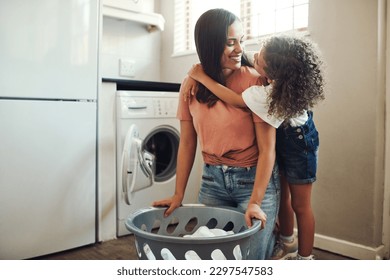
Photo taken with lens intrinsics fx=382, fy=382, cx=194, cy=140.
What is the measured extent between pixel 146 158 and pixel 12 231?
1.93 ft

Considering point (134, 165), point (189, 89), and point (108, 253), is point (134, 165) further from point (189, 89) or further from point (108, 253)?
point (189, 89)

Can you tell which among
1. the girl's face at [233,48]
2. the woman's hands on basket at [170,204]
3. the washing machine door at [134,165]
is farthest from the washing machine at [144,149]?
the girl's face at [233,48]

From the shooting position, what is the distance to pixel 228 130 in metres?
0.94

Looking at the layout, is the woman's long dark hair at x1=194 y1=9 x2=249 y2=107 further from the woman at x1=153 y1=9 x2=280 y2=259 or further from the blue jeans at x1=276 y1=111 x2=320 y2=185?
the blue jeans at x1=276 y1=111 x2=320 y2=185

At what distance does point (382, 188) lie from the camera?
53.9 inches

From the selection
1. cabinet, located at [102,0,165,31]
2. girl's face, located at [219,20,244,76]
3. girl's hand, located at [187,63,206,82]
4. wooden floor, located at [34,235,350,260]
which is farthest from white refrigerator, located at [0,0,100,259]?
girl's face, located at [219,20,244,76]

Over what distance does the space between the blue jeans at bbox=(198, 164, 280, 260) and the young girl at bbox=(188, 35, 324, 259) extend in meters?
0.14

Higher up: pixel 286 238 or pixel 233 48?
pixel 233 48

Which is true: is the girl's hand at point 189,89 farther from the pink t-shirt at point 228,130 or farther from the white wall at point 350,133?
the white wall at point 350,133

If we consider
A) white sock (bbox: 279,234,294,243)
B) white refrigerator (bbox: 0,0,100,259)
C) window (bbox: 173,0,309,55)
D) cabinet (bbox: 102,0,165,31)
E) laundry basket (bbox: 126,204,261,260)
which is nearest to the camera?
laundry basket (bbox: 126,204,261,260)

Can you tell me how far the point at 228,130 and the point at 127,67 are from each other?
1461 millimetres

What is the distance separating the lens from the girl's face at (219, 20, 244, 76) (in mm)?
932

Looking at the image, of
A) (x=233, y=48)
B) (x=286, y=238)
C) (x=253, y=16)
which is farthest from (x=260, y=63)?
(x=253, y=16)
